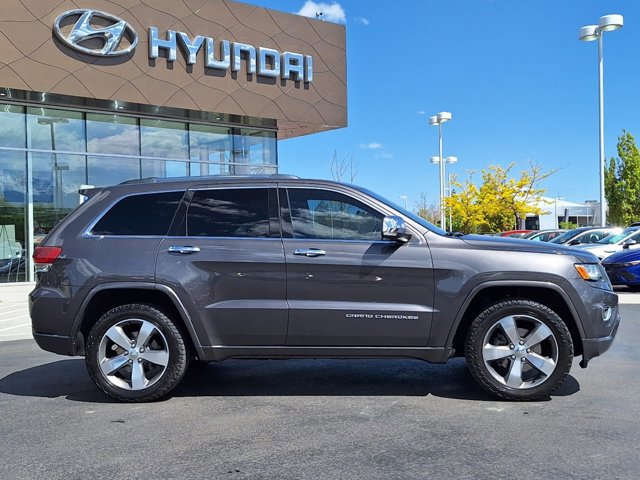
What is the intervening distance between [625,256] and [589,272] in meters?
9.02

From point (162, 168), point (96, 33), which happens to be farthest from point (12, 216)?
point (96, 33)

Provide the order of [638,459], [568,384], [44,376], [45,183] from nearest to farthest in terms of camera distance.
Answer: [638,459]
[568,384]
[44,376]
[45,183]

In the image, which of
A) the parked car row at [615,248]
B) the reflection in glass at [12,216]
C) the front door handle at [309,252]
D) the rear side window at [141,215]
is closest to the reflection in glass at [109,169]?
the reflection in glass at [12,216]

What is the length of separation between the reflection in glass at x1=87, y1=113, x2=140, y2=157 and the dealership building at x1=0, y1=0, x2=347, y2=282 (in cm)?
3

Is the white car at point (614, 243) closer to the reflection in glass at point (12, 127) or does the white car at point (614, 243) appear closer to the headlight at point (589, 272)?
the headlight at point (589, 272)

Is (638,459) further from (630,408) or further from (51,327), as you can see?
(51,327)

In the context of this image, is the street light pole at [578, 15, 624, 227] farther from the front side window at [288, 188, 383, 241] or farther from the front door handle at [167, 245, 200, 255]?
the front door handle at [167, 245, 200, 255]

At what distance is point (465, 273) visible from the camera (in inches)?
185

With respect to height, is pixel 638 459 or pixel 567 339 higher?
pixel 567 339

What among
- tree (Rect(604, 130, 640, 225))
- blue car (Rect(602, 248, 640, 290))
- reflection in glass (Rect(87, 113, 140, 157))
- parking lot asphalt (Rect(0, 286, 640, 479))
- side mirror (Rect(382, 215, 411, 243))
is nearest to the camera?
parking lot asphalt (Rect(0, 286, 640, 479))

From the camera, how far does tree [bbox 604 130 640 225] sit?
110 ft

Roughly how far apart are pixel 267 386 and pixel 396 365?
1503mm

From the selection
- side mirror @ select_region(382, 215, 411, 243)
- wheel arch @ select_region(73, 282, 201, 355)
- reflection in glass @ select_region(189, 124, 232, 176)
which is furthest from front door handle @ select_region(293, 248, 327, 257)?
reflection in glass @ select_region(189, 124, 232, 176)

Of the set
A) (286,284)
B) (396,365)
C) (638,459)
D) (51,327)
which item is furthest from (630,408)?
(51,327)
